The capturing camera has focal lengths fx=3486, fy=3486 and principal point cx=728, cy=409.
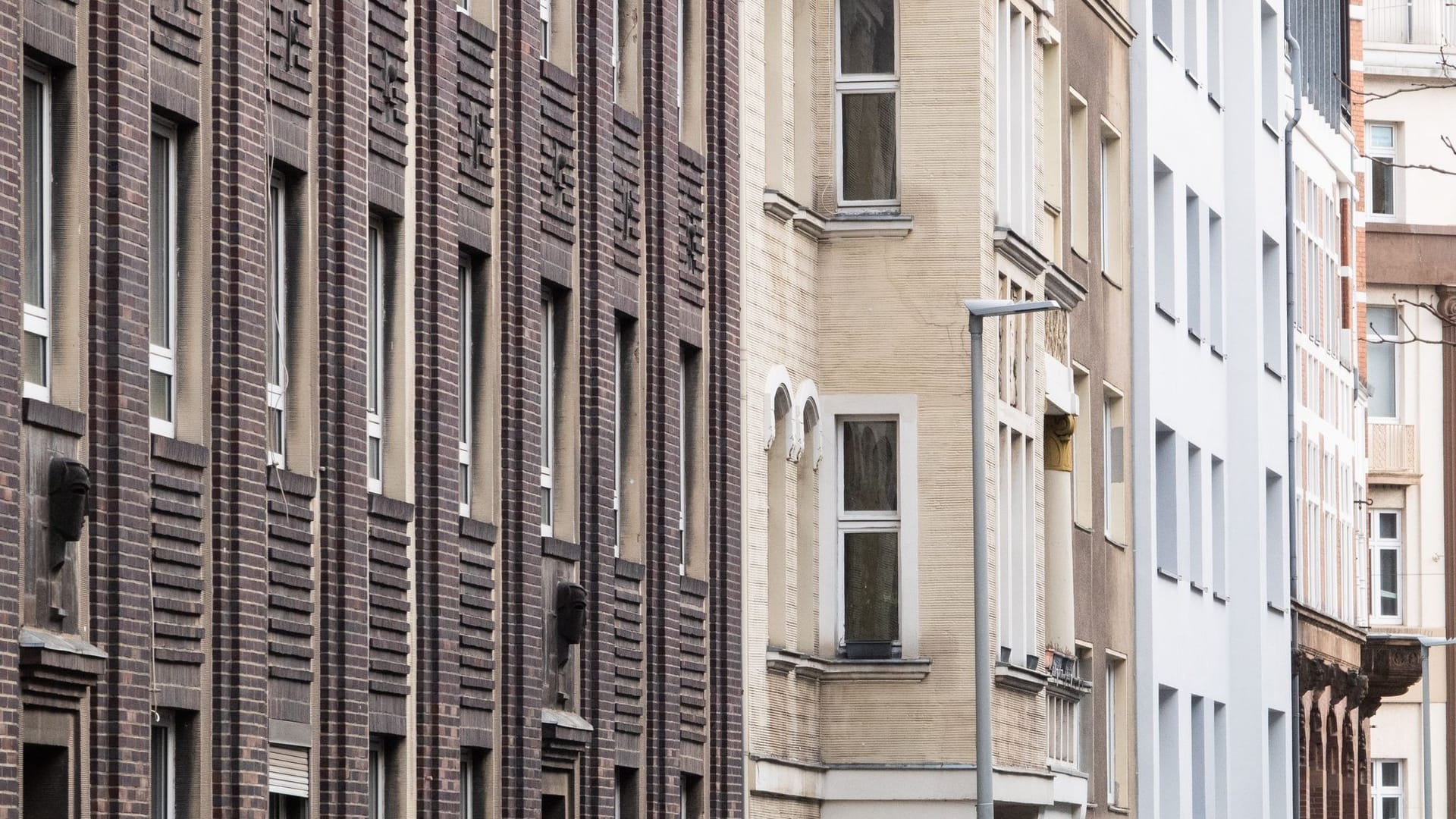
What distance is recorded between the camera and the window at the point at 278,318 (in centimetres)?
2164

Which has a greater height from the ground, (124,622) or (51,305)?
(51,305)

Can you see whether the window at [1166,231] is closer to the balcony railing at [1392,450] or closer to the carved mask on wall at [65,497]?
the carved mask on wall at [65,497]

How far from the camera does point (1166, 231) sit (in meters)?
48.3

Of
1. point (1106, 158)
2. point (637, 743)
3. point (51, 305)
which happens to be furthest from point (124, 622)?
point (1106, 158)

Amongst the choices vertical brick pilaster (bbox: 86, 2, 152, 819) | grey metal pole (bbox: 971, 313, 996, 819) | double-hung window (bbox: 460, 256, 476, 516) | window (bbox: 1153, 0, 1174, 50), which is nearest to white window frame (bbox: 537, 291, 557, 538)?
double-hung window (bbox: 460, 256, 476, 516)

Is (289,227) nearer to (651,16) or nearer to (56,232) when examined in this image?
(56,232)

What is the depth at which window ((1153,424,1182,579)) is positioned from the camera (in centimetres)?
4844

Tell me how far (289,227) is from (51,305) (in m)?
3.66

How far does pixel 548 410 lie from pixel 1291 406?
32.2 metres

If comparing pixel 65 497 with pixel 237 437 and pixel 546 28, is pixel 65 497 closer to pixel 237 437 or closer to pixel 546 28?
pixel 237 437

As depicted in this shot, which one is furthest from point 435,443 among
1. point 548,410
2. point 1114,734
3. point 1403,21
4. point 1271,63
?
point 1403,21

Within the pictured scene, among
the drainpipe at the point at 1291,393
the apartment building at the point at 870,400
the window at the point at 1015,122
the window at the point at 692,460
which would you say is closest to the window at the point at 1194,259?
the drainpipe at the point at 1291,393

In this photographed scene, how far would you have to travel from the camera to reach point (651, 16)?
29.3m

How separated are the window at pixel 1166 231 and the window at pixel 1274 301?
26.6 ft
